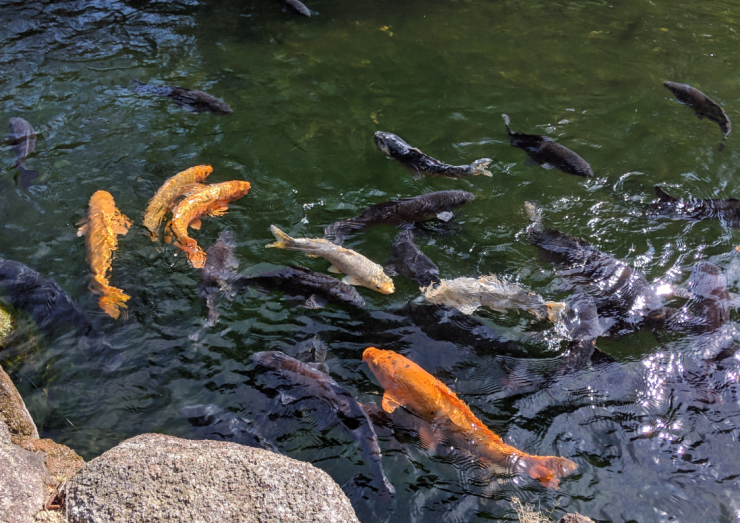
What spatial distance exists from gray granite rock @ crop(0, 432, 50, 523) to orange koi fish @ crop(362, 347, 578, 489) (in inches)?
100

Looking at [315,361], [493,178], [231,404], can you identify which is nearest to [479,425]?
[315,361]

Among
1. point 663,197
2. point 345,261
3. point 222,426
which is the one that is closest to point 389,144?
point 345,261

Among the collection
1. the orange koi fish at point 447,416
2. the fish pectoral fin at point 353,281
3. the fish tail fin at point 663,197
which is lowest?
the orange koi fish at point 447,416

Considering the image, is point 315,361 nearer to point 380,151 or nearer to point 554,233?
point 554,233

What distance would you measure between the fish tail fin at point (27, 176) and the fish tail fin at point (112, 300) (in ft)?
8.04

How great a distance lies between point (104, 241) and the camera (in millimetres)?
5508

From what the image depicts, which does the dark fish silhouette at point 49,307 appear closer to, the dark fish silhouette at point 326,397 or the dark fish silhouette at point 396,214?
the dark fish silhouette at point 326,397

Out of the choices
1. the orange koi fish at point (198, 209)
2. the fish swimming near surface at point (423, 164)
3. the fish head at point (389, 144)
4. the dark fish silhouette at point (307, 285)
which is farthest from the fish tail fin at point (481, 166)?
the orange koi fish at point (198, 209)

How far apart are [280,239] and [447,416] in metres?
2.82

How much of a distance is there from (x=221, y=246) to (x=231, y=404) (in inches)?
79.5

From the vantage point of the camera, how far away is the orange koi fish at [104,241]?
5.20 meters

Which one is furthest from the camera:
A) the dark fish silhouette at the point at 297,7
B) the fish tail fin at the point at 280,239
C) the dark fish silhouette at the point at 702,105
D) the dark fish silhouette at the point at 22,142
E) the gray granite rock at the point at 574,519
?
the dark fish silhouette at the point at 297,7

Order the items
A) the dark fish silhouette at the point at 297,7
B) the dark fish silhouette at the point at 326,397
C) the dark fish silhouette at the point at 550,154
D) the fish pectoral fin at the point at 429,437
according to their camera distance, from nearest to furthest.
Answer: the dark fish silhouette at the point at 326,397 < the fish pectoral fin at the point at 429,437 < the dark fish silhouette at the point at 550,154 < the dark fish silhouette at the point at 297,7

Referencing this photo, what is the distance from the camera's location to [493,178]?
7062 mm
